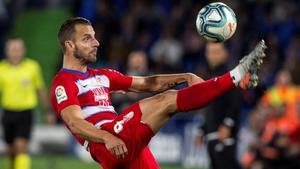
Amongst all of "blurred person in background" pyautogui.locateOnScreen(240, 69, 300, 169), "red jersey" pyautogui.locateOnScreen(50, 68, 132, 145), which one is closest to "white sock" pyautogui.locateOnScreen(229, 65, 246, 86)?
"red jersey" pyautogui.locateOnScreen(50, 68, 132, 145)

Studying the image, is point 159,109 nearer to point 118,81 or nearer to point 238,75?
point 238,75

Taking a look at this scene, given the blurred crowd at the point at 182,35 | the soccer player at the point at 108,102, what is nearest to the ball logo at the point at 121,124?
the soccer player at the point at 108,102

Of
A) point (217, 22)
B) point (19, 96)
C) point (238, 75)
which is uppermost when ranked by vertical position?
point (217, 22)

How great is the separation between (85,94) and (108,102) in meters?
0.27

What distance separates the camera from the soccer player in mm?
8078

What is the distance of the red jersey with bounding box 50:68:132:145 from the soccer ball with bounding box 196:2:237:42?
3.53 ft

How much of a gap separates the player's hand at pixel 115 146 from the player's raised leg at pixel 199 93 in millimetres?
399

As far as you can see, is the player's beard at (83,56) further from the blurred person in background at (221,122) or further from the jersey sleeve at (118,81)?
the blurred person in background at (221,122)

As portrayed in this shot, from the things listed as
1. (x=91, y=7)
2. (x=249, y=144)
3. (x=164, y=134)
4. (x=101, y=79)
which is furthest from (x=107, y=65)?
(x=101, y=79)

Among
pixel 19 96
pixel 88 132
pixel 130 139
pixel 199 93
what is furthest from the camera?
pixel 19 96

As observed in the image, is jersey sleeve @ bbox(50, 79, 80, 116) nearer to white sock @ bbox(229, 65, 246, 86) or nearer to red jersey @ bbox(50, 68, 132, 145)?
red jersey @ bbox(50, 68, 132, 145)

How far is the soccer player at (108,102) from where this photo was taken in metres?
8.08

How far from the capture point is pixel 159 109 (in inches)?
327

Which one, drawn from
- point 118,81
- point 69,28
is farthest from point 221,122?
point 69,28
